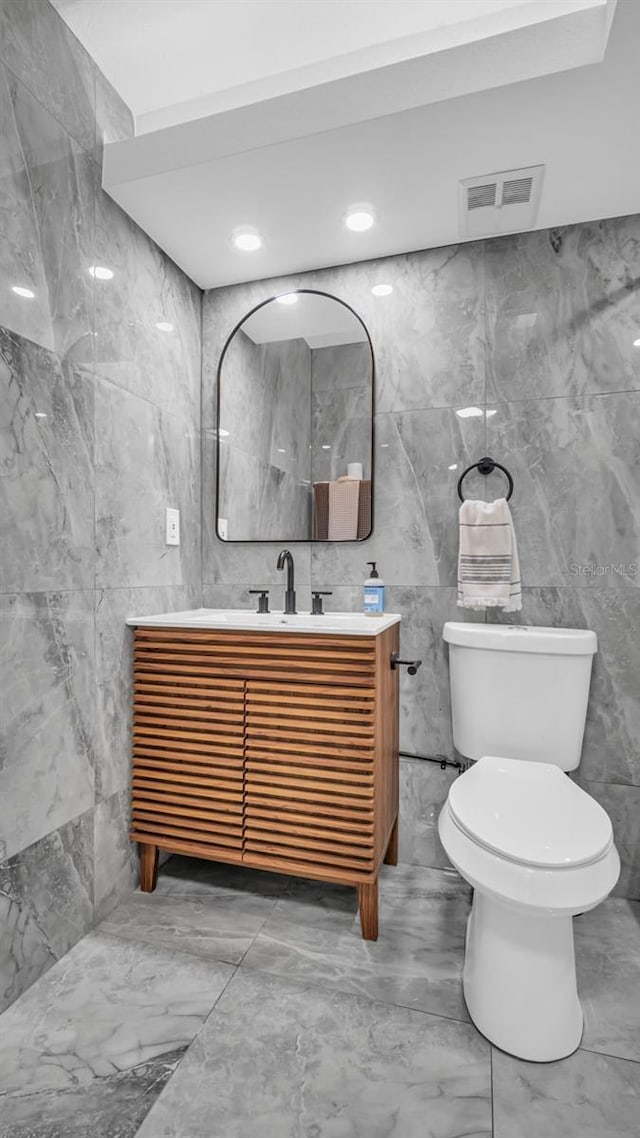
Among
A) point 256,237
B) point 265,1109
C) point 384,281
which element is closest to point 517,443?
point 384,281

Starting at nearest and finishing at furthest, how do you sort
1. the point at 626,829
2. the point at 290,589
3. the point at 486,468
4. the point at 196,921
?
the point at 196,921 → the point at 626,829 → the point at 486,468 → the point at 290,589

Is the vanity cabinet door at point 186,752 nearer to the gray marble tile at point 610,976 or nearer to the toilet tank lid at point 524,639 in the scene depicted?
the toilet tank lid at point 524,639

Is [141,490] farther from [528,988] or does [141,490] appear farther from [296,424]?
[528,988]

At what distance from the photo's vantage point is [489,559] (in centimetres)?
175

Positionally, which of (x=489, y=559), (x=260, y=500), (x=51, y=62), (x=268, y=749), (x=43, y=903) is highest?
(x=51, y=62)

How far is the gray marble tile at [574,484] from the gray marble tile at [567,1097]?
1208 millimetres

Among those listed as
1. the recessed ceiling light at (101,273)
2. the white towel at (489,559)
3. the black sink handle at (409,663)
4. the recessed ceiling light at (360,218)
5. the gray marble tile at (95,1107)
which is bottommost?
the gray marble tile at (95,1107)

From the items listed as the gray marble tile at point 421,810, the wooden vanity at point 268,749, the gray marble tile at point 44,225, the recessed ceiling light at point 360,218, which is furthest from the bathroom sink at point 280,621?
the recessed ceiling light at point 360,218

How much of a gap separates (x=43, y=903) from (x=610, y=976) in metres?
1.45

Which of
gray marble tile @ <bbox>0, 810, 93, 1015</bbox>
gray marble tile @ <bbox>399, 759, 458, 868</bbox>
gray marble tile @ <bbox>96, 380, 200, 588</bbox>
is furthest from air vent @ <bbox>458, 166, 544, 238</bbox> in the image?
gray marble tile @ <bbox>0, 810, 93, 1015</bbox>

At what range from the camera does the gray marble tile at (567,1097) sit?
1.01 m

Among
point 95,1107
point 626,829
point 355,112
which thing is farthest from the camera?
point 626,829

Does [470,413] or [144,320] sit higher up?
[144,320]

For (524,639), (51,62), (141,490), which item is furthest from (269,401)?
(524,639)
